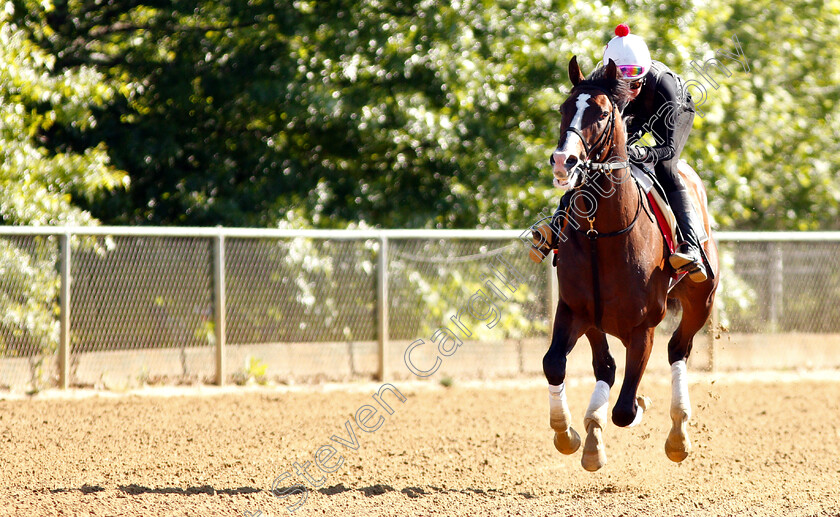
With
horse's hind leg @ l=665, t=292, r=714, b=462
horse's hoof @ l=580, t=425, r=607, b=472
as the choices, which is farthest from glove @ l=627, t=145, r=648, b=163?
horse's hoof @ l=580, t=425, r=607, b=472

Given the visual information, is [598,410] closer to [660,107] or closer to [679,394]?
[679,394]

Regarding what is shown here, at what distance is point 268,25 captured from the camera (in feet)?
43.5

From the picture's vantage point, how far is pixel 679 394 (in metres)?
6.30

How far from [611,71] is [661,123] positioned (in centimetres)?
82

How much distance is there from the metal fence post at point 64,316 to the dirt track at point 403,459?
0.58 m

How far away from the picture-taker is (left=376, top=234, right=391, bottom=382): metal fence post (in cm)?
1156

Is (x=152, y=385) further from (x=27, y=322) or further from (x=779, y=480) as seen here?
(x=779, y=480)

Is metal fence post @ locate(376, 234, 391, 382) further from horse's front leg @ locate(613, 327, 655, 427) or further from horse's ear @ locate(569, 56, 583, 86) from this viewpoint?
horse's ear @ locate(569, 56, 583, 86)

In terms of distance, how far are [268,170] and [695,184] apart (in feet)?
25.8

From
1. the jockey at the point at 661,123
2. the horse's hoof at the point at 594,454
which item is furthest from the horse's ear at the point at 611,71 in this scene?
the horse's hoof at the point at 594,454

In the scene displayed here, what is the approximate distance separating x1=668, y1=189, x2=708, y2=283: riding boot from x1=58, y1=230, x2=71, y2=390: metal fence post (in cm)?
672

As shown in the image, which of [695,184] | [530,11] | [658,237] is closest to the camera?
[658,237]

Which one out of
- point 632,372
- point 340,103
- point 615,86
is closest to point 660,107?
point 615,86

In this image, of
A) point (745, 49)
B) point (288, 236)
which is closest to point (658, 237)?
point (288, 236)
